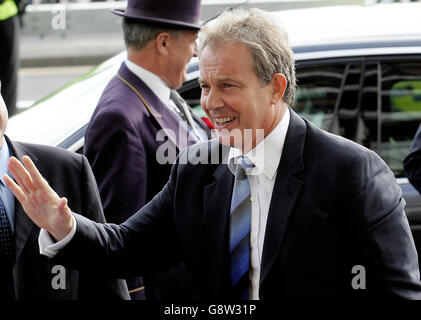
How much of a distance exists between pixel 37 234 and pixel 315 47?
5.80 ft

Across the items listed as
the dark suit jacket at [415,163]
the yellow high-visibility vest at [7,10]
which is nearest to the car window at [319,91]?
the dark suit jacket at [415,163]

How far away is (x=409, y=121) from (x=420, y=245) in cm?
65

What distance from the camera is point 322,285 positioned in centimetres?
240

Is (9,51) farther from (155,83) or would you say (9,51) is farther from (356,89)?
(356,89)

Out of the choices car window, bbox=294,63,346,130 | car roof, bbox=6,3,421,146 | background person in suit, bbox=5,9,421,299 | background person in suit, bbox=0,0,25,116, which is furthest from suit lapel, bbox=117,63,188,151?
background person in suit, bbox=0,0,25,116

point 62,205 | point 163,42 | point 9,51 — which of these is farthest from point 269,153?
point 9,51

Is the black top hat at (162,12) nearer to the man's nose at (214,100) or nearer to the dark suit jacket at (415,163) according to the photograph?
the dark suit jacket at (415,163)

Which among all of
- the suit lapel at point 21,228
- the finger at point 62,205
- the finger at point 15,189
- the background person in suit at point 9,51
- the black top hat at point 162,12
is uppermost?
the black top hat at point 162,12

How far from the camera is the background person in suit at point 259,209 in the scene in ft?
7.88

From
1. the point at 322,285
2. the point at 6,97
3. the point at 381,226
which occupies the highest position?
the point at 381,226

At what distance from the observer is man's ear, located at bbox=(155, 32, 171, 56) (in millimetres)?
3816

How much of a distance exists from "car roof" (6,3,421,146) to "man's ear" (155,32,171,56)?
0.57ft
